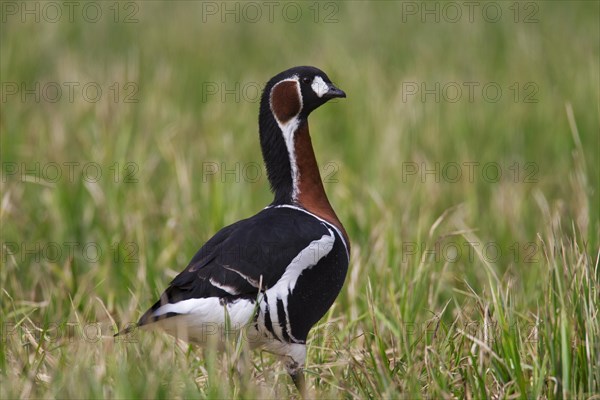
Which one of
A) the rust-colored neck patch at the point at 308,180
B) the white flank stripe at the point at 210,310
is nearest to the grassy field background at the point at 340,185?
the white flank stripe at the point at 210,310

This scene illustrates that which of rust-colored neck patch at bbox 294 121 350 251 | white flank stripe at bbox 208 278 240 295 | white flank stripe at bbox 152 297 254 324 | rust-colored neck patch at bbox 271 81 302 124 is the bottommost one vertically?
white flank stripe at bbox 152 297 254 324

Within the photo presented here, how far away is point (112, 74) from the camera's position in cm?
959

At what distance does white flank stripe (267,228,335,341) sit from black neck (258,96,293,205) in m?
0.48

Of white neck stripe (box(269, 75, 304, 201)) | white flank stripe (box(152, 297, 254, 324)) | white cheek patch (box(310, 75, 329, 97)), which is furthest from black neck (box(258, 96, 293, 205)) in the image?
white flank stripe (box(152, 297, 254, 324))

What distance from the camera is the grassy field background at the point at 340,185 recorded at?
12.4ft

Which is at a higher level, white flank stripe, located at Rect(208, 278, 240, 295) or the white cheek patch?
the white cheek patch

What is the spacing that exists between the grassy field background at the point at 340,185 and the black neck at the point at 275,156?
0.64m

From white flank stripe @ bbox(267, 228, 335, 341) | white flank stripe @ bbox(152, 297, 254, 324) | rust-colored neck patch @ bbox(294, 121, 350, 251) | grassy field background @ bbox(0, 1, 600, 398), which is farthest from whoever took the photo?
rust-colored neck patch @ bbox(294, 121, 350, 251)

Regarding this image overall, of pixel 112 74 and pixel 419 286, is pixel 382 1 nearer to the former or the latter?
pixel 112 74

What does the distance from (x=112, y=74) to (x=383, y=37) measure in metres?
2.99

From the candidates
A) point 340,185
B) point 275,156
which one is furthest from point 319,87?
point 340,185

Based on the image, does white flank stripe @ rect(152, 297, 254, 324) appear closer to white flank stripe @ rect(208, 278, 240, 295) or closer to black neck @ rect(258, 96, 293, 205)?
white flank stripe @ rect(208, 278, 240, 295)

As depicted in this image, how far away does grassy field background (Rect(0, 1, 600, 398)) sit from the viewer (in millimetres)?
3783

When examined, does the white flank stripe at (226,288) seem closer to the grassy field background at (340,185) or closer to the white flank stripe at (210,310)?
the white flank stripe at (210,310)
